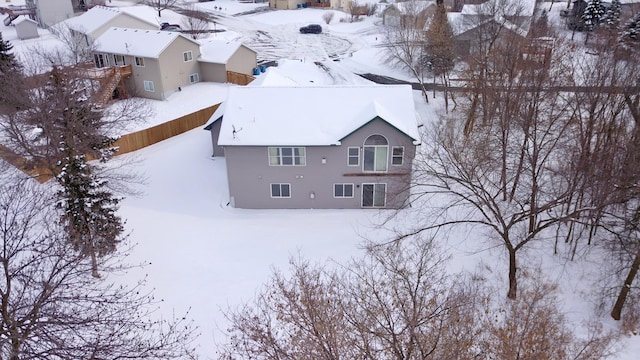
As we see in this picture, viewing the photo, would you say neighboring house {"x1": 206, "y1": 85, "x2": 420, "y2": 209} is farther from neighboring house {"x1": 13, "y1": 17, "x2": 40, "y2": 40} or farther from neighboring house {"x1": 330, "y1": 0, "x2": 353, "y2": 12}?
neighboring house {"x1": 330, "y1": 0, "x2": 353, "y2": 12}

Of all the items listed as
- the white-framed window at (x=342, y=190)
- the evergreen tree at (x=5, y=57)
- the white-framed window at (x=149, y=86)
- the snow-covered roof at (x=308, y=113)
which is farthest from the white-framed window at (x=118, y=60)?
the white-framed window at (x=342, y=190)

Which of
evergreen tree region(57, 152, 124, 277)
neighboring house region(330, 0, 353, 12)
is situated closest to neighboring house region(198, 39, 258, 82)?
evergreen tree region(57, 152, 124, 277)

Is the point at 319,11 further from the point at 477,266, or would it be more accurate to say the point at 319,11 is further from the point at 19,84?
the point at 477,266

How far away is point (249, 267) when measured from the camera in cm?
2098

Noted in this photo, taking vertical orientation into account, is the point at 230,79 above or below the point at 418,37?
below

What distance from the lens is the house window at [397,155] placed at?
24.1 metres

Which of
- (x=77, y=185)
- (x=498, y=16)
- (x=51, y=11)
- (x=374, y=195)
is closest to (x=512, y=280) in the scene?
(x=374, y=195)

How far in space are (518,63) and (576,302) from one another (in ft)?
45.6

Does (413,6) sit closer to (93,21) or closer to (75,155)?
(93,21)

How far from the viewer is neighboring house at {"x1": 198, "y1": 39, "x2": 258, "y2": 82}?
1715 inches

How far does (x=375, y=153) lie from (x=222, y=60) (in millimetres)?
23971

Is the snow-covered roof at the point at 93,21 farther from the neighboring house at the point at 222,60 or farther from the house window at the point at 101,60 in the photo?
the neighboring house at the point at 222,60

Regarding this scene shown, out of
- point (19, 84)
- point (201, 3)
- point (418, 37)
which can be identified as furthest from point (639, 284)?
point (201, 3)

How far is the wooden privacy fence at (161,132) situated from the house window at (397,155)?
17775mm
